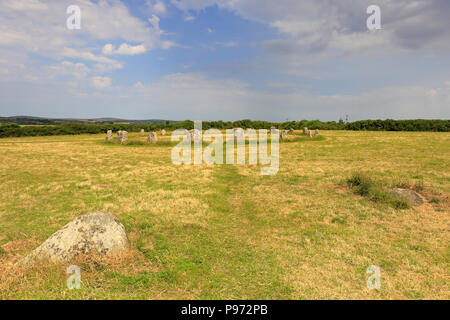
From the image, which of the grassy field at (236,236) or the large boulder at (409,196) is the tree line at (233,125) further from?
the large boulder at (409,196)

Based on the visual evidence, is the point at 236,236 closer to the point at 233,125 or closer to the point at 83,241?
the point at 83,241

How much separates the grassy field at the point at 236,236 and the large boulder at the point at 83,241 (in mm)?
255

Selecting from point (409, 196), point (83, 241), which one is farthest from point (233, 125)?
point (83, 241)

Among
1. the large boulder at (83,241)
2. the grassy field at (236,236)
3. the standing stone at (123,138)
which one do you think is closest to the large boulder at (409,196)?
the grassy field at (236,236)

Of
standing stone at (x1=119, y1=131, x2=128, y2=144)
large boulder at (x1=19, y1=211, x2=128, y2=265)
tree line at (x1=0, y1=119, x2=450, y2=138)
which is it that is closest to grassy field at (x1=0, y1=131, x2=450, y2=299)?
large boulder at (x1=19, y1=211, x2=128, y2=265)

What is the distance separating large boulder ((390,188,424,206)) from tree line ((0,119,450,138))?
49933mm

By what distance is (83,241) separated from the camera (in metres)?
5.30

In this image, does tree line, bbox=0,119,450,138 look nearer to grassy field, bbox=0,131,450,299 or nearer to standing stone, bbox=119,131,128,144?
Answer: standing stone, bbox=119,131,128,144

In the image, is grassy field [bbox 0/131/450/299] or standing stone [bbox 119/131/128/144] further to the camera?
standing stone [bbox 119/131/128/144]

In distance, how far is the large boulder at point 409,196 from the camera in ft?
29.6

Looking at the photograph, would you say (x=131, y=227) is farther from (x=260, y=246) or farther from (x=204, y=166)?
(x=204, y=166)

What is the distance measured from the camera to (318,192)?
11.0 m

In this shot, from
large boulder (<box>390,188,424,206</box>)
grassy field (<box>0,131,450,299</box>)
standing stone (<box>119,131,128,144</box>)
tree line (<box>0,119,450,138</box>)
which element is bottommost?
grassy field (<box>0,131,450,299</box>)

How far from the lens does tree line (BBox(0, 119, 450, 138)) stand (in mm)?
47656
